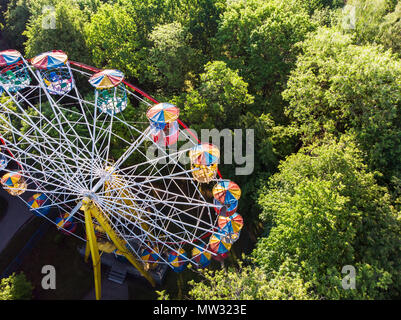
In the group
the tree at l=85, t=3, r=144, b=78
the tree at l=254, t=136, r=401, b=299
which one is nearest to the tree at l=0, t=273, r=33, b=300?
the tree at l=254, t=136, r=401, b=299

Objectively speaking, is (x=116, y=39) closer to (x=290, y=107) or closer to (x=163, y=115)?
(x=163, y=115)

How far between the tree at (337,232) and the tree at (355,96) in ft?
6.80

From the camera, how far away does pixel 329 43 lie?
78.2 feet

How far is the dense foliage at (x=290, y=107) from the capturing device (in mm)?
16188

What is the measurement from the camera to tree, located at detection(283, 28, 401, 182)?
19.9 meters

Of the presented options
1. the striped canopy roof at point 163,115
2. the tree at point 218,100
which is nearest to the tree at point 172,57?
the tree at point 218,100

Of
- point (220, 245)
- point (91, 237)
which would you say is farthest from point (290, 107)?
point (91, 237)

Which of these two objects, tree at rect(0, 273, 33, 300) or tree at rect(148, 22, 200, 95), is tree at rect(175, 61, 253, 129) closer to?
tree at rect(148, 22, 200, 95)

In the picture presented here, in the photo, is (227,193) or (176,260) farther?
(176,260)

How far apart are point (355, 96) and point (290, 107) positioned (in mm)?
5640

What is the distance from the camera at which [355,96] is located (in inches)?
861

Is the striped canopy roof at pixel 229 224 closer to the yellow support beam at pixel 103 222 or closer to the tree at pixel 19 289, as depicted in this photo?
the yellow support beam at pixel 103 222

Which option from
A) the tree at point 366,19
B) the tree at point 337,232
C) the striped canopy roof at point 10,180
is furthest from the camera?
the tree at point 366,19

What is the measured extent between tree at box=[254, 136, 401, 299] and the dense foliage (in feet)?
0.27
